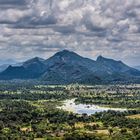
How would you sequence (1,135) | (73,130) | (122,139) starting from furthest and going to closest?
1. (73,130)
2. (1,135)
3. (122,139)

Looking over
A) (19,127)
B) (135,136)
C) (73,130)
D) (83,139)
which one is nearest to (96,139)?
(83,139)

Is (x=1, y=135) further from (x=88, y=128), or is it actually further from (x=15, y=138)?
(x=88, y=128)

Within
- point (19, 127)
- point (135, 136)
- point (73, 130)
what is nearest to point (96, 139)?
point (135, 136)

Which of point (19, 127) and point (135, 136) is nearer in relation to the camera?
point (135, 136)

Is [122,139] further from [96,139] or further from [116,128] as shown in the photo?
[116,128]

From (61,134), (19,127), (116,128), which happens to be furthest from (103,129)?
(19,127)

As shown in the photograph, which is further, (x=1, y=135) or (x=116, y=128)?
(x=116, y=128)

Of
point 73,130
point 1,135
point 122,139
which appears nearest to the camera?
point 122,139

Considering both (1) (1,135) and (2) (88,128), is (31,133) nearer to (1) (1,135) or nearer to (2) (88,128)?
(1) (1,135)
